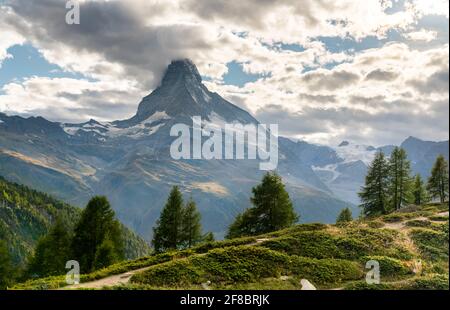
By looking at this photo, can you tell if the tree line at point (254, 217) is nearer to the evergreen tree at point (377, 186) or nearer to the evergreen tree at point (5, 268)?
the evergreen tree at point (377, 186)

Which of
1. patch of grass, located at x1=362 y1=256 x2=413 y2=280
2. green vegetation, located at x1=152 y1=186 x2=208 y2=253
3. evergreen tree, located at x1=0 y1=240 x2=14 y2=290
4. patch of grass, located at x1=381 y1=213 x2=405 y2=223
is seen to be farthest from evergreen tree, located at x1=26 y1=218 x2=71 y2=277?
patch of grass, located at x1=381 y1=213 x2=405 y2=223

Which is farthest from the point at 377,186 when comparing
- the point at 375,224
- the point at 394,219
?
the point at 375,224

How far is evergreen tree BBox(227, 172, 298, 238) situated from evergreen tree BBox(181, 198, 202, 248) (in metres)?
6.77

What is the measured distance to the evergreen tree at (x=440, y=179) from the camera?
250 ft

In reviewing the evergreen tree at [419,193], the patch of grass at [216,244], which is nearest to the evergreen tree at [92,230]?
the patch of grass at [216,244]

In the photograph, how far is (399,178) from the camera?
69688 mm

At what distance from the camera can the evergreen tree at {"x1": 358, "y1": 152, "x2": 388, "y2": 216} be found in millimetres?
68625

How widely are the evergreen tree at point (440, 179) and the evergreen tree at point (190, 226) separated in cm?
4678

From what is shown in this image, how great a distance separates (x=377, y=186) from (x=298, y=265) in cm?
4547

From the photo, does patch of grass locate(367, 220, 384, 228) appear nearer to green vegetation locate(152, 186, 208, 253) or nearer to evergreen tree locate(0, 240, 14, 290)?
green vegetation locate(152, 186, 208, 253)

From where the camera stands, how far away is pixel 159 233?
2210 inches
